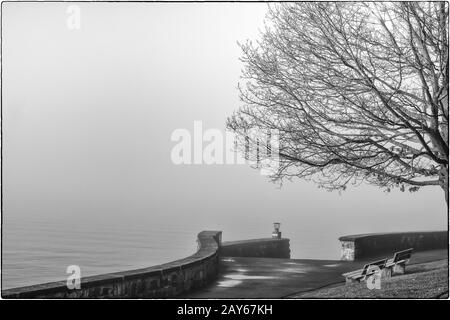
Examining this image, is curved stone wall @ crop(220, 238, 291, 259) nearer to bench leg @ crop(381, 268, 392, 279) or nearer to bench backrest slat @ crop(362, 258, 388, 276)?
bench backrest slat @ crop(362, 258, 388, 276)

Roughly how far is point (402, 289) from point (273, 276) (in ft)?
17.2

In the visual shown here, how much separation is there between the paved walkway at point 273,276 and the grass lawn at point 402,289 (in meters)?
1.14

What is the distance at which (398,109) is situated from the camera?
13477 millimetres

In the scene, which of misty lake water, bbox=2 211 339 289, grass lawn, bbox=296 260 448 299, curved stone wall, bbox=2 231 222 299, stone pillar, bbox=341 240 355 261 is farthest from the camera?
misty lake water, bbox=2 211 339 289

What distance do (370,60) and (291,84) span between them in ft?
6.91

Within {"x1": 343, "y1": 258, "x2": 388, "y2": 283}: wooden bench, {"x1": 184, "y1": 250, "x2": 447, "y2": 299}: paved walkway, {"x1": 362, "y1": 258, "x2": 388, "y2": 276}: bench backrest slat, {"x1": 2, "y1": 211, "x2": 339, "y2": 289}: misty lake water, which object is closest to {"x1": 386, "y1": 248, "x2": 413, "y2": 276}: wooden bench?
{"x1": 362, "y1": 258, "x2": 388, "y2": 276}: bench backrest slat

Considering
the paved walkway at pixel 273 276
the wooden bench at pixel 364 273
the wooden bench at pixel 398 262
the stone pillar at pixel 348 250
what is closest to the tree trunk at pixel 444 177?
the wooden bench at pixel 364 273

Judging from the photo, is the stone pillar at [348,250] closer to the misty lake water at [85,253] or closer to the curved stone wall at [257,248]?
the curved stone wall at [257,248]

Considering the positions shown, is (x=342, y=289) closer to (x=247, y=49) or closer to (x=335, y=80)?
(x=335, y=80)

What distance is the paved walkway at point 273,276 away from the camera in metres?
15.2

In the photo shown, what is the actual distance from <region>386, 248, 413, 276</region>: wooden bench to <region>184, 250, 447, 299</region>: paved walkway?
4.88 feet

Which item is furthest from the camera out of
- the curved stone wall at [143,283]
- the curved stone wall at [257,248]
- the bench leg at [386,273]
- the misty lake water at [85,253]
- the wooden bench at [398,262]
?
the misty lake water at [85,253]

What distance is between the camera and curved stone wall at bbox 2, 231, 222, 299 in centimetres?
1118
